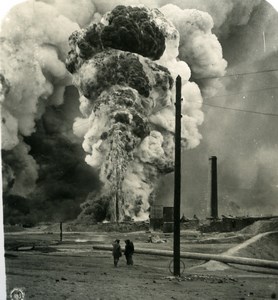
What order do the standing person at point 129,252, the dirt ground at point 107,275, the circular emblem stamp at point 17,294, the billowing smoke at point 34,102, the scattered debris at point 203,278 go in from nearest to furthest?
the dirt ground at point 107,275 → the scattered debris at point 203,278 → the standing person at point 129,252 → the circular emblem stamp at point 17,294 → the billowing smoke at point 34,102

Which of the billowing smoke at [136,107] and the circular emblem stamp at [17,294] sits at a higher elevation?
the billowing smoke at [136,107]

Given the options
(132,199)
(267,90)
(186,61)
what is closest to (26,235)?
(132,199)

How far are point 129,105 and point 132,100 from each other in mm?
89

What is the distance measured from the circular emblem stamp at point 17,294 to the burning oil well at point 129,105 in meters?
1.45

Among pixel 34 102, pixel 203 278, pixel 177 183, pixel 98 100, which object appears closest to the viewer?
pixel 203 278

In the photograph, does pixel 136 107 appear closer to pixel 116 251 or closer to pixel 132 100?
pixel 132 100

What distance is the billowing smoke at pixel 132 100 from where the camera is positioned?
329 inches

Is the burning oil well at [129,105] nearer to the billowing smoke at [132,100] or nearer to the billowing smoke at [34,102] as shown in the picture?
the billowing smoke at [132,100]

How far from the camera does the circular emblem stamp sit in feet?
27.3

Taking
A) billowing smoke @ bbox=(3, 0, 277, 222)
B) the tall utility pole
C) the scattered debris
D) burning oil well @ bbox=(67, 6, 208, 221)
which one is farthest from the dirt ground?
burning oil well @ bbox=(67, 6, 208, 221)

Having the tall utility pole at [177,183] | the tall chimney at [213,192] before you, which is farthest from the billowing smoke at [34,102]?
the tall chimney at [213,192]

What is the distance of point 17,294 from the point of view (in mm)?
8352

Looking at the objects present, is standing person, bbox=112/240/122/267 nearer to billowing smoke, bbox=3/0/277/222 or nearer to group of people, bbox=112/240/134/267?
group of people, bbox=112/240/134/267

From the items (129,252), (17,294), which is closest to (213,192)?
(129,252)
